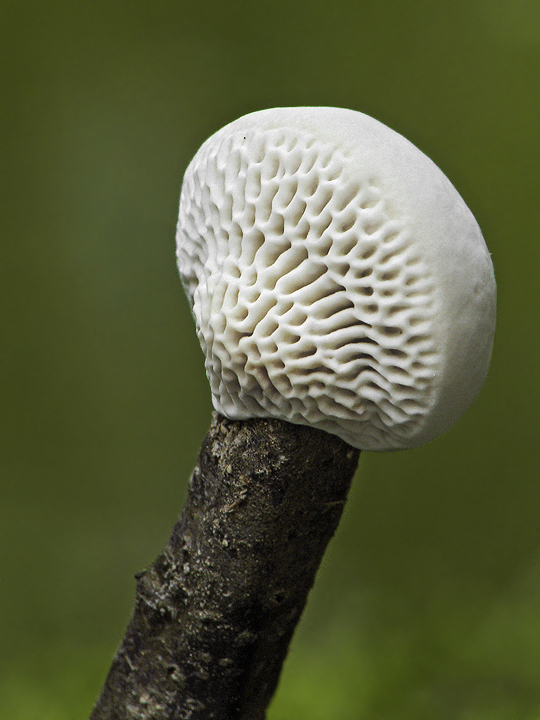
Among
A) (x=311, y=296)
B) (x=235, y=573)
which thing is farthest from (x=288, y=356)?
(x=235, y=573)

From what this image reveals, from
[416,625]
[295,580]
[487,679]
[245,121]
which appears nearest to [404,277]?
[245,121]

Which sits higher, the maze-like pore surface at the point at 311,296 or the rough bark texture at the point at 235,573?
the maze-like pore surface at the point at 311,296

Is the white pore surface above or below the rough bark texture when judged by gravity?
above

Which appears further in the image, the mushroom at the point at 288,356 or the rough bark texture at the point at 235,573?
the rough bark texture at the point at 235,573

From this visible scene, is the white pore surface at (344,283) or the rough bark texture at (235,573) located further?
the rough bark texture at (235,573)

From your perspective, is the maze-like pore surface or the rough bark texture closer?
the maze-like pore surface

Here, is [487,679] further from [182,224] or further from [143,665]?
[182,224]
